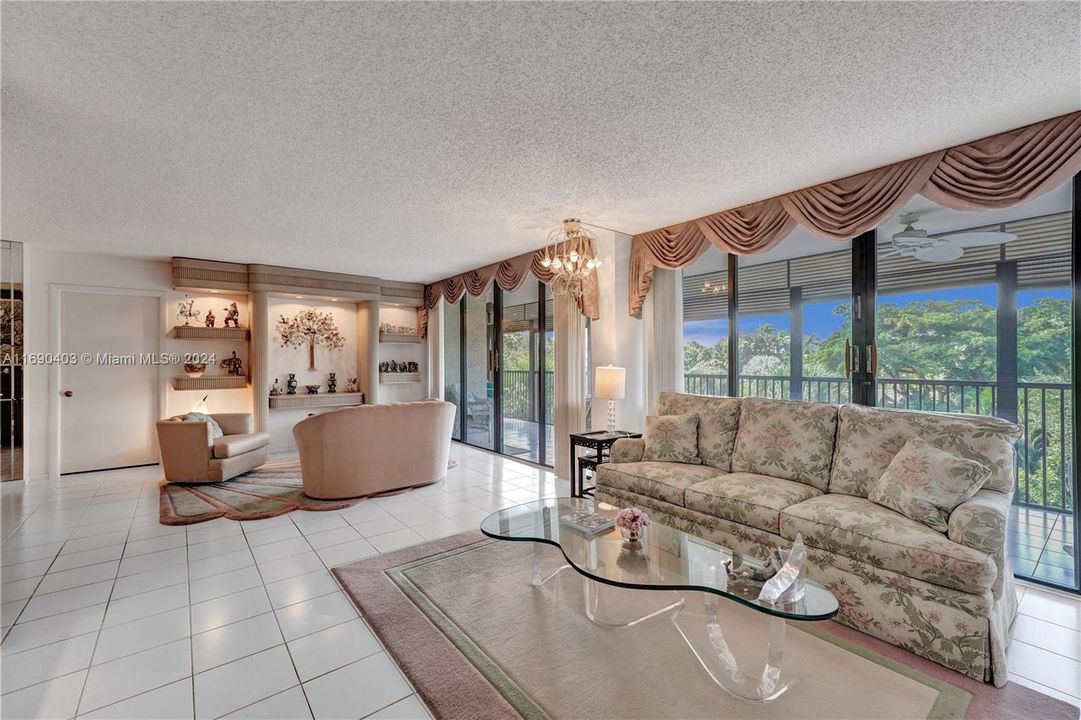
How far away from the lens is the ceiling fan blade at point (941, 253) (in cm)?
314

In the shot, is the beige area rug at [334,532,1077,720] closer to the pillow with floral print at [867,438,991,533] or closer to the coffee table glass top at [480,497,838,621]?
the coffee table glass top at [480,497,838,621]

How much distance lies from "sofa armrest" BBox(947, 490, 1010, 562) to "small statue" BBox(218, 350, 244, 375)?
731 centimetres

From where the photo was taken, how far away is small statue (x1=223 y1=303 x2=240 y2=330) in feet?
21.2

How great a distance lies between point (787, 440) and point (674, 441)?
2.59ft

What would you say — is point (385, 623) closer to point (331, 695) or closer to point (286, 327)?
point (331, 695)

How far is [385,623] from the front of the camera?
2.39m

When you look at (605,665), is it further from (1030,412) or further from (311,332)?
(311,332)

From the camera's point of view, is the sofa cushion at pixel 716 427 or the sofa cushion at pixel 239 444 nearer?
the sofa cushion at pixel 716 427

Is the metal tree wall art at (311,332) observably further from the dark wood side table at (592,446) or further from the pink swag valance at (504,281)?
the dark wood side table at (592,446)

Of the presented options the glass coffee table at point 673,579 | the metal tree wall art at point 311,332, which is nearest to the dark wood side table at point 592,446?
the glass coffee table at point 673,579

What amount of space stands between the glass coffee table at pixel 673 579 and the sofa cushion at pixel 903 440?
3.75 feet

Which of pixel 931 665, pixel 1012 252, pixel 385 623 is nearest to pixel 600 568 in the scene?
pixel 385 623

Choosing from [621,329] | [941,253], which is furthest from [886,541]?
[621,329]

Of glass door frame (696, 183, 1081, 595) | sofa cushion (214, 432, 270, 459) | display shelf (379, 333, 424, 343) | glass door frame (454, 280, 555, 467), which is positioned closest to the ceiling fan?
glass door frame (696, 183, 1081, 595)
